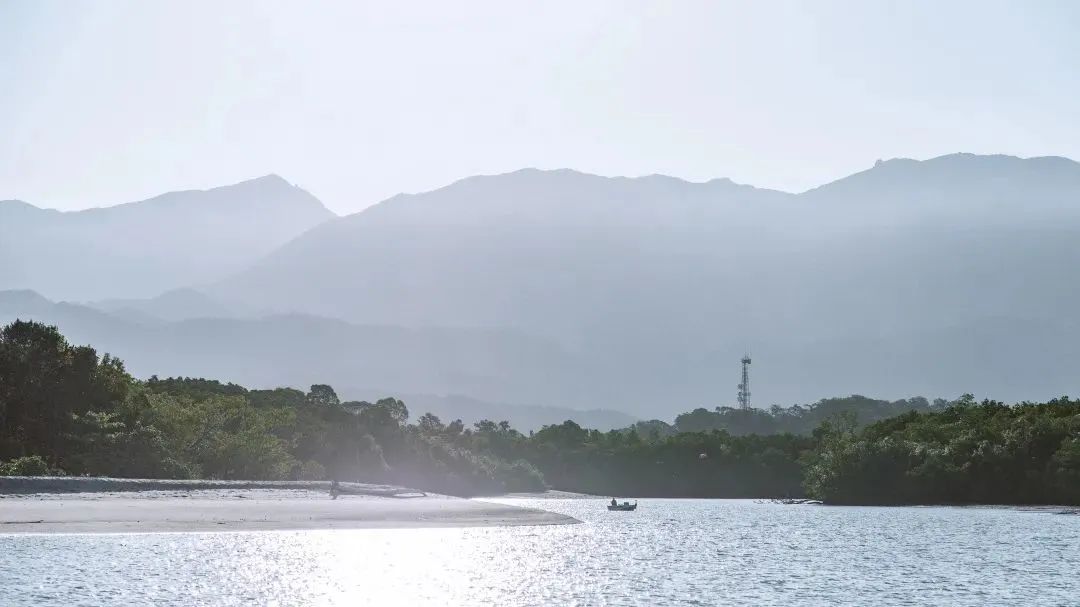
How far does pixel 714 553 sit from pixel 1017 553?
18392 millimetres

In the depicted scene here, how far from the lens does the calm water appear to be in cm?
4472

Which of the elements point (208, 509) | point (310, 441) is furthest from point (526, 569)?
point (310, 441)

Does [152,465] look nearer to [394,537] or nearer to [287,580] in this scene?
[394,537]

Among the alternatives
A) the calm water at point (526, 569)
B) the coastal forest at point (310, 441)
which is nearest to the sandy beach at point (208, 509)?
the calm water at point (526, 569)

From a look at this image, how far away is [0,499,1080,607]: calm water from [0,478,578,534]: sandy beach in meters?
0.86

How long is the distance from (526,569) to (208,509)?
23855 millimetres

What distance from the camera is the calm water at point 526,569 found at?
147 feet

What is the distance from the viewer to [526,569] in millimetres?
56656

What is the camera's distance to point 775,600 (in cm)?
4662

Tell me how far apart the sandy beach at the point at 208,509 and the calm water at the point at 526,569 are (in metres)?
0.86

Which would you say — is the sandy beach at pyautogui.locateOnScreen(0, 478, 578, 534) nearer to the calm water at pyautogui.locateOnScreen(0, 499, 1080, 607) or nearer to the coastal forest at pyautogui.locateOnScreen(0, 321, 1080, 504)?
the calm water at pyautogui.locateOnScreen(0, 499, 1080, 607)

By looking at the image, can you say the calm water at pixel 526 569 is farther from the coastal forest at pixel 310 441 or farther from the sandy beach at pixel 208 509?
the coastal forest at pixel 310 441

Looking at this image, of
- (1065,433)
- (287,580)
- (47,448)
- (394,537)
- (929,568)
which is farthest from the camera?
(1065,433)

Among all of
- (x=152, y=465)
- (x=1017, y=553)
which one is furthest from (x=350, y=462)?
(x=1017, y=553)
